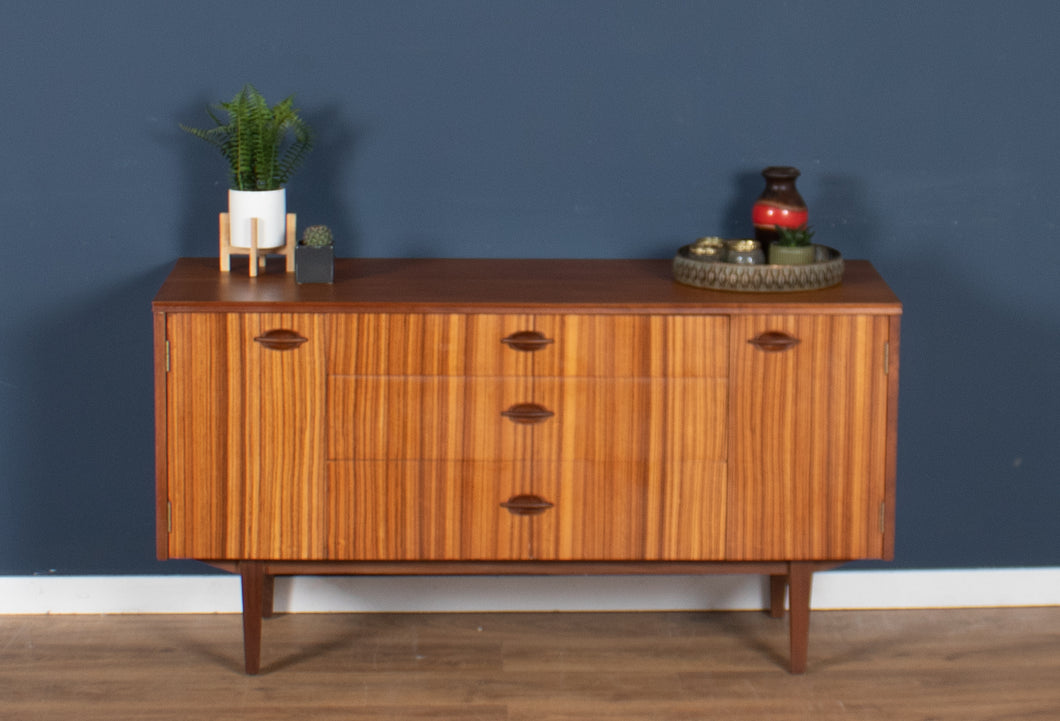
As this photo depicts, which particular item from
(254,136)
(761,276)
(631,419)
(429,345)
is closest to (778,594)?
(631,419)

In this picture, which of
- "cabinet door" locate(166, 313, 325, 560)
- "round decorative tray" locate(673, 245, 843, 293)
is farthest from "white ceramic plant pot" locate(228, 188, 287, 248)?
"round decorative tray" locate(673, 245, 843, 293)

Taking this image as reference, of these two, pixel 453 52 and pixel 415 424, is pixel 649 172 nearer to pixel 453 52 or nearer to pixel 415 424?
pixel 453 52

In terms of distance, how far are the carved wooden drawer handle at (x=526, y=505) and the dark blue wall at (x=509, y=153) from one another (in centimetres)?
61

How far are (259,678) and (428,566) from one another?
1.43ft

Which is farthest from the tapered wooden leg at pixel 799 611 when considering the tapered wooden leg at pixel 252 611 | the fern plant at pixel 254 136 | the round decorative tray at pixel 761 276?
the fern plant at pixel 254 136

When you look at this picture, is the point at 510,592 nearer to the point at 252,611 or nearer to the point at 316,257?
the point at 252,611

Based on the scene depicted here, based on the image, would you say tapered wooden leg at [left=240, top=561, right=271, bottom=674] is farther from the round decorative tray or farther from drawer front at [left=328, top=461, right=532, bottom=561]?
the round decorative tray

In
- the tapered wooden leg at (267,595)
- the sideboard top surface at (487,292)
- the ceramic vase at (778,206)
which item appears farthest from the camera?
the tapered wooden leg at (267,595)

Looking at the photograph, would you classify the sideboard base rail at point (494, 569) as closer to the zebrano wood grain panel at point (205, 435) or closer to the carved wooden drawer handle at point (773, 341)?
the zebrano wood grain panel at point (205, 435)

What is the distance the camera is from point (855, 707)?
2947 millimetres

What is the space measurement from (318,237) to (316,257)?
43mm

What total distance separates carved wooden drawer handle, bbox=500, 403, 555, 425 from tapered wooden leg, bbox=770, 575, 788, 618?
0.79 metres

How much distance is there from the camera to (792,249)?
2975 millimetres

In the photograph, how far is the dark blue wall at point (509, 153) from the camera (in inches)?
124
